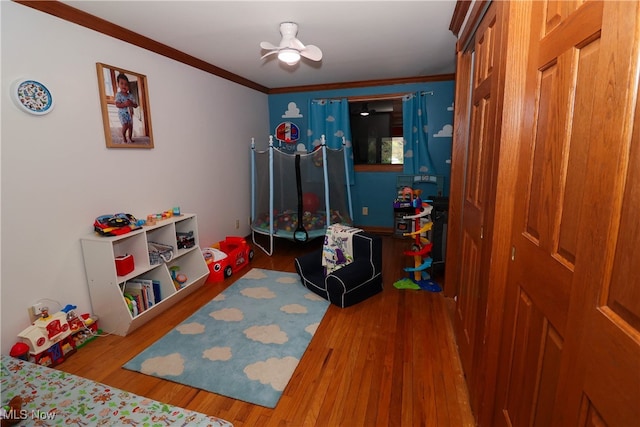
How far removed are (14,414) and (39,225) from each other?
3.88 feet

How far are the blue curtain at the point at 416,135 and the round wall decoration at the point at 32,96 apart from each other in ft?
12.9

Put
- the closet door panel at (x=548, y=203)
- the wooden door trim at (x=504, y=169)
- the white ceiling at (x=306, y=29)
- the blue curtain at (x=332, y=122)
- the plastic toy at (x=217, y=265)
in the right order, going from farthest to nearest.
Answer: the blue curtain at (x=332, y=122)
the plastic toy at (x=217, y=265)
the white ceiling at (x=306, y=29)
the wooden door trim at (x=504, y=169)
the closet door panel at (x=548, y=203)

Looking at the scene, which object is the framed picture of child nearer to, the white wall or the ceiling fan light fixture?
the white wall

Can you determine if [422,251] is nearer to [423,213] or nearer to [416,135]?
[423,213]

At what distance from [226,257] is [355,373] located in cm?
196

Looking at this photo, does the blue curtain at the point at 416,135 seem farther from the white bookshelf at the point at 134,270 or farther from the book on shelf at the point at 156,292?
the book on shelf at the point at 156,292

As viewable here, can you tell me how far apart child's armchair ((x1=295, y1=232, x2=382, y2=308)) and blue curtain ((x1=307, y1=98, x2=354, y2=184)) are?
2.14m

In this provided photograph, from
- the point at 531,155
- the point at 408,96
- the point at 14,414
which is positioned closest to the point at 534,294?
the point at 531,155

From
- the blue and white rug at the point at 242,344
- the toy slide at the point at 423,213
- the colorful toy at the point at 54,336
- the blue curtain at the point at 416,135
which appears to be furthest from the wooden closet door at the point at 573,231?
the blue curtain at the point at 416,135

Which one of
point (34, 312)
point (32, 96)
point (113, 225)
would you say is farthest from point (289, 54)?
point (34, 312)

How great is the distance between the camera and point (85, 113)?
2344 millimetres

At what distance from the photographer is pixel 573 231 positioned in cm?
85

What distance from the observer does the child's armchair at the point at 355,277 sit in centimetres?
268

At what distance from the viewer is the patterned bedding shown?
1.42 meters
